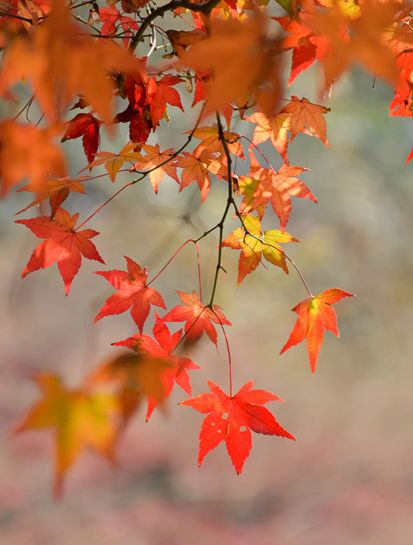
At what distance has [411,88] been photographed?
73 centimetres

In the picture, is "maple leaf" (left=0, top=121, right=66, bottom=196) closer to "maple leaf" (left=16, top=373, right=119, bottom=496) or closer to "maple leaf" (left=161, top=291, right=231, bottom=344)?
"maple leaf" (left=16, top=373, right=119, bottom=496)

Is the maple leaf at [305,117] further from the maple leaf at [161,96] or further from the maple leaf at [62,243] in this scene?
the maple leaf at [62,243]

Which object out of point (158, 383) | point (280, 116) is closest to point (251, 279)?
point (280, 116)

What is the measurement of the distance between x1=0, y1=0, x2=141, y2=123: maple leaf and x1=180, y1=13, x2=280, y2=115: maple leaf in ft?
0.18

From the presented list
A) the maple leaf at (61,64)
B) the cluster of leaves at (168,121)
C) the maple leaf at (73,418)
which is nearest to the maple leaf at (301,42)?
the cluster of leaves at (168,121)

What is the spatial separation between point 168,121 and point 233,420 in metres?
0.38

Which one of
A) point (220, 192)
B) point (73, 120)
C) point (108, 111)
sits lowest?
point (108, 111)

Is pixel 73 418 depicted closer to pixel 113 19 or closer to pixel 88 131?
pixel 88 131

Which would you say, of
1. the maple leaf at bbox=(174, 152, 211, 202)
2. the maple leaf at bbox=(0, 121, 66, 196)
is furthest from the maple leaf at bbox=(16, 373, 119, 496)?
the maple leaf at bbox=(174, 152, 211, 202)

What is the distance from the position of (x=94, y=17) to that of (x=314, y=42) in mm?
310

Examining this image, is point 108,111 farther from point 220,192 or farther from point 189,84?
point 220,192

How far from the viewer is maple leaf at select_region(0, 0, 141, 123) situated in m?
0.44

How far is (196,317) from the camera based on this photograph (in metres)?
0.88

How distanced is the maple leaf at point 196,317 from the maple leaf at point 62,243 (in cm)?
14
